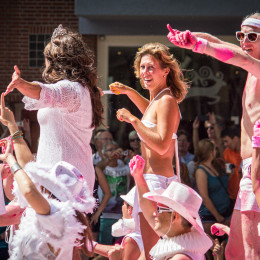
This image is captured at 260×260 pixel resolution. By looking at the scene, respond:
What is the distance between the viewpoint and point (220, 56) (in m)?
3.62

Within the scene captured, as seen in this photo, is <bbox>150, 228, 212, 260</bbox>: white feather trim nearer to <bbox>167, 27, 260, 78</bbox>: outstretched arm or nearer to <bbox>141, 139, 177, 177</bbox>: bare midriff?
<bbox>141, 139, 177, 177</bbox>: bare midriff

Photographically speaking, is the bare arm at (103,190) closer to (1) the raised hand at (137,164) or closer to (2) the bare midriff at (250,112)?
(2) the bare midriff at (250,112)

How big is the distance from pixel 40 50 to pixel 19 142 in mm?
8000

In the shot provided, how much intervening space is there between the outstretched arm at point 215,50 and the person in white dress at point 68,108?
2.38 ft

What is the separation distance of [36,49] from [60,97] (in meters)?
8.11

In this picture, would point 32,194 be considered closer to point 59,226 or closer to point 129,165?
point 59,226

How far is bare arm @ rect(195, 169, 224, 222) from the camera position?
7.01m

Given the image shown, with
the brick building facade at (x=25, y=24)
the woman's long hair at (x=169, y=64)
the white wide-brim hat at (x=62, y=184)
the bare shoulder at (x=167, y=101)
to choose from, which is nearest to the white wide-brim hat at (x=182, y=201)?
the white wide-brim hat at (x=62, y=184)

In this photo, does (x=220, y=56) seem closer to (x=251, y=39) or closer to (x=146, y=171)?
(x=251, y=39)

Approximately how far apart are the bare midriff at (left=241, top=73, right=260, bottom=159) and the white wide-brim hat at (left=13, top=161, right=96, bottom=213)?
4.13 ft

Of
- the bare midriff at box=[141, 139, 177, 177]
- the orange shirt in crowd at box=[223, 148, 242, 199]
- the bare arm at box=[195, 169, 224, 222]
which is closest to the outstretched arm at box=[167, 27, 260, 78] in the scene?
the bare midriff at box=[141, 139, 177, 177]

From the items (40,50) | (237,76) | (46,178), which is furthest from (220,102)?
(46,178)

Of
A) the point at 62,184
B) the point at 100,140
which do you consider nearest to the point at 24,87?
the point at 62,184

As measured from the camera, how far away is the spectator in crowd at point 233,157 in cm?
760
